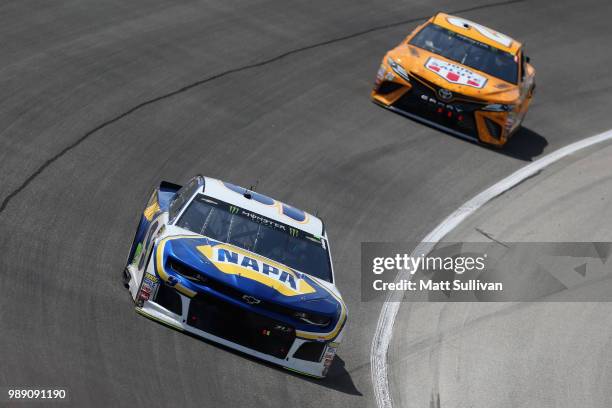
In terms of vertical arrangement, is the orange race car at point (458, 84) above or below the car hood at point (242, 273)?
below

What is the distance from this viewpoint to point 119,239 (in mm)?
11727

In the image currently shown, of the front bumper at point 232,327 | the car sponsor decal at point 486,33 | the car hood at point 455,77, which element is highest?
the front bumper at point 232,327

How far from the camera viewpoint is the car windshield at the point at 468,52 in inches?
697

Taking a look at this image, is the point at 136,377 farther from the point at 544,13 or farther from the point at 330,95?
the point at 544,13

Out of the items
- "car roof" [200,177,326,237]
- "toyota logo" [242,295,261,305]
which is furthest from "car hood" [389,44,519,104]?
"toyota logo" [242,295,261,305]

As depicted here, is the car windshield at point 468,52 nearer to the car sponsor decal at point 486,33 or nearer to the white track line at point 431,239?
the car sponsor decal at point 486,33

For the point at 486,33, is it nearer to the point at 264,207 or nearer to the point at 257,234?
the point at 264,207

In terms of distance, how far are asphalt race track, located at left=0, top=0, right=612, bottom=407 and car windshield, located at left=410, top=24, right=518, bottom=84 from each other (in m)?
1.19

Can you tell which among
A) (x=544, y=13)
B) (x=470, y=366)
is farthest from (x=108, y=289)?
(x=544, y=13)

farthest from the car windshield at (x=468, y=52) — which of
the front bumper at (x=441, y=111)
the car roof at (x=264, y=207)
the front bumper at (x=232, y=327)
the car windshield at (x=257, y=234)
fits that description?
the front bumper at (x=232, y=327)

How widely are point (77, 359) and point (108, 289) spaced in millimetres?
1584

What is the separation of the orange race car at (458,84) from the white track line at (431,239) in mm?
877

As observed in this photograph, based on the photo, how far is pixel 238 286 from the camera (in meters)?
9.45

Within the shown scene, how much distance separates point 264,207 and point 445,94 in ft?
22.4
